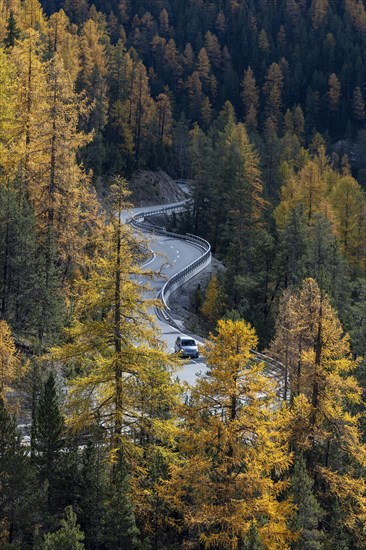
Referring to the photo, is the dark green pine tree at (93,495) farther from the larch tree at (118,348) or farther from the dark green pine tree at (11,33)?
the dark green pine tree at (11,33)

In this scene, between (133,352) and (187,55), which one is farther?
(187,55)

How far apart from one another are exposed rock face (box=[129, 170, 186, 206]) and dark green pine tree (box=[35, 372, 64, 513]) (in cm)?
6848

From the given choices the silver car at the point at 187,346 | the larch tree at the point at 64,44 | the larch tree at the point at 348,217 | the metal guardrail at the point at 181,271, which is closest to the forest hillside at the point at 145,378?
the metal guardrail at the point at 181,271

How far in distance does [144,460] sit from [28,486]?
12.0ft

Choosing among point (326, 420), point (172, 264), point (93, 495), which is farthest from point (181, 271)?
point (93, 495)

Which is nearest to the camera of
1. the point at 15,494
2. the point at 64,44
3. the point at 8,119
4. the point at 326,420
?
the point at 15,494

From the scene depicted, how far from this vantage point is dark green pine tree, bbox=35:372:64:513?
19.6m

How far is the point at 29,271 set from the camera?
2833 cm

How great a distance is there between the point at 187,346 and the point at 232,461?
61.4 ft

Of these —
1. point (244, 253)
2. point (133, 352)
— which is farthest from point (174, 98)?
point (133, 352)

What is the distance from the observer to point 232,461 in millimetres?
18609

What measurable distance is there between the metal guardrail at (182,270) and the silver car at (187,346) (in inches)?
76.5

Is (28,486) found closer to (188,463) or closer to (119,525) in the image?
(119,525)

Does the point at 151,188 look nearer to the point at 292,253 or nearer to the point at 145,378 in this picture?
the point at 292,253
